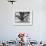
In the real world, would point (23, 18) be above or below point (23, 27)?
above

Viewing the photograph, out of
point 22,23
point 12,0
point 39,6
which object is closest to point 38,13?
point 39,6

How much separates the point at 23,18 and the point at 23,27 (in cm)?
28

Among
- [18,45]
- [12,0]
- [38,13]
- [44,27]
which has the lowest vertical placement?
[18,45]

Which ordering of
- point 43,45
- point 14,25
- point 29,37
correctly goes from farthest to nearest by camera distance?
1. point 14,25
2. point 29,37
3. point 43,45

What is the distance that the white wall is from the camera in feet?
14.3

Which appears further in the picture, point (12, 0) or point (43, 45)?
point (12, 0)

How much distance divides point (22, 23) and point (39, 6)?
752 millimetres

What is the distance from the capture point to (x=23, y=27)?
4.45m

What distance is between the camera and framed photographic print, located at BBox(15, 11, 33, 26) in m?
4.40

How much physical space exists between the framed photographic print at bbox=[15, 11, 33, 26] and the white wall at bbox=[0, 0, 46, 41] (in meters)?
0.12

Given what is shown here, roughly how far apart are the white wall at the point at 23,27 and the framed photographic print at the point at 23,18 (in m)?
0.12

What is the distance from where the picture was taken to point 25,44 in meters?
3.97

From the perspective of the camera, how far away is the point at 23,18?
4.46 m

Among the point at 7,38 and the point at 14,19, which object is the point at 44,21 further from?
the point at 7,38
